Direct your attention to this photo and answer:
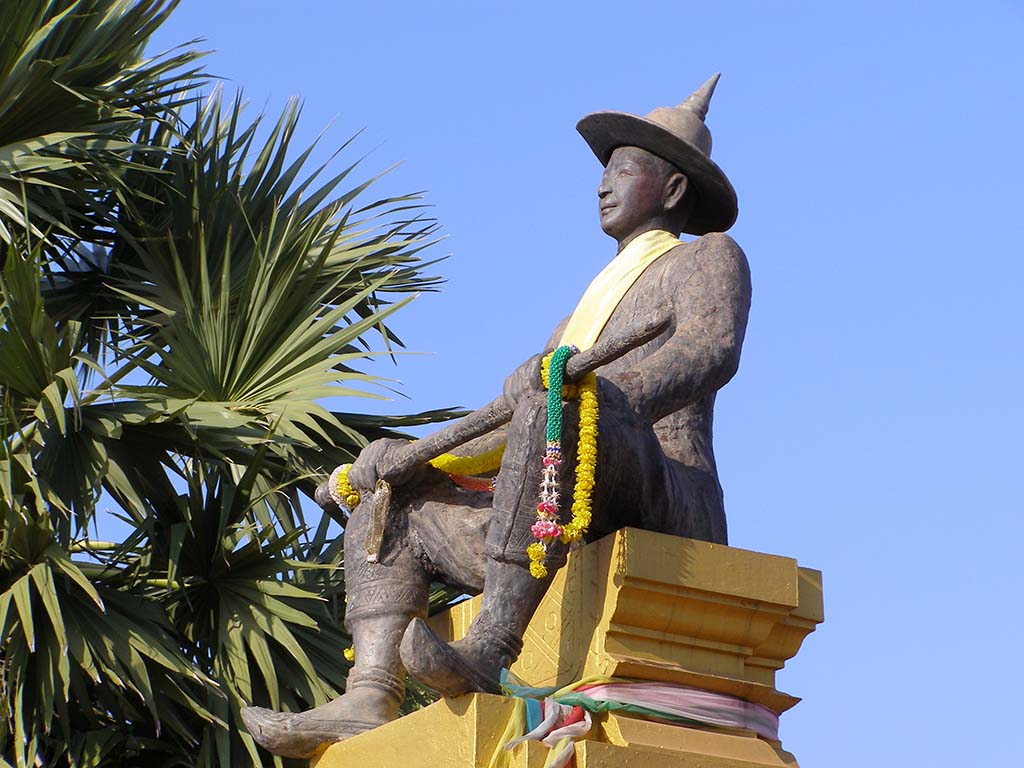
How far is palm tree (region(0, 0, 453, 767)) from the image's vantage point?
7324 mm

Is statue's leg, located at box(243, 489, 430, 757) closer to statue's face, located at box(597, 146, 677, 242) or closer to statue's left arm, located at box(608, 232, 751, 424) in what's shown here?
statue's left arm, located at box(608, 232, 751, 424)

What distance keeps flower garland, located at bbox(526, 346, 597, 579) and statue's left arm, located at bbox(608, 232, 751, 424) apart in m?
0.29

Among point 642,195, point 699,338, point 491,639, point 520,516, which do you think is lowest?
point 491,639

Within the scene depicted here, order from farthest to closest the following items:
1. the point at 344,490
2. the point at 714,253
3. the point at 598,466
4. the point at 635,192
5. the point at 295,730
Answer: the point at 635,192
the point at 714,253
the point at 344,490
the point at 295,730
the point at 598,466

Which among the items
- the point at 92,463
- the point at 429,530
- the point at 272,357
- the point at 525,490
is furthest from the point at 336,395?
the point at 525,490

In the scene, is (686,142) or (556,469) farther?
(686,142)

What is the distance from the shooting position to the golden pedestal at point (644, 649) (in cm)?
487

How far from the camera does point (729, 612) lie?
5.21 meters

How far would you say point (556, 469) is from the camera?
4.96m

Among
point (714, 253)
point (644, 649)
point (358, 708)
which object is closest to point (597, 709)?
point (644, 649)

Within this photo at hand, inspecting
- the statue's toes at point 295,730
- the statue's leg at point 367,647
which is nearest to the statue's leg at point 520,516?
the statue's leg at point 367,647

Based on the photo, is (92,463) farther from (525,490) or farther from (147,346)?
(525,490)

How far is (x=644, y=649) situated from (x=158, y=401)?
334 cm

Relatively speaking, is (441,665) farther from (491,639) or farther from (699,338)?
(699,338)
